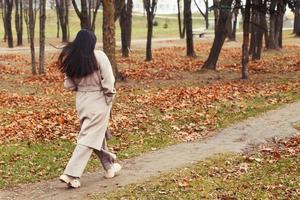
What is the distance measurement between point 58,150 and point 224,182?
11.0ft

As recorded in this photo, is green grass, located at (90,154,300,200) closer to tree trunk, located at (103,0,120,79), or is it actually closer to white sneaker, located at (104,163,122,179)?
white sneaker, located at (104,163,122,179)

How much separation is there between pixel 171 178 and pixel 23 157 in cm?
285

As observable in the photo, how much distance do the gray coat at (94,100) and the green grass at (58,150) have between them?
1.28 m

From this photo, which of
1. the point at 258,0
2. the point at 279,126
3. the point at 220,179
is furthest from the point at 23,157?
the point at 258,0

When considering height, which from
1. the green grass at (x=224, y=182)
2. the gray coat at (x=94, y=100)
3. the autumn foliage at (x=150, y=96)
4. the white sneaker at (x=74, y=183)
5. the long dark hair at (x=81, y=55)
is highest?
the long dark hair at (x=81, y=55)

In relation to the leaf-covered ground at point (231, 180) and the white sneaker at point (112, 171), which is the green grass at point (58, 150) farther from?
the leaf-covered ground at point (231, 180)

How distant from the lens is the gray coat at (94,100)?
7.60 meters

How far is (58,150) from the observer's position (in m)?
10.1

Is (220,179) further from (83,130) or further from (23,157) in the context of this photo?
(23,157)

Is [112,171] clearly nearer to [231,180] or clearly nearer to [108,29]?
[231,180]

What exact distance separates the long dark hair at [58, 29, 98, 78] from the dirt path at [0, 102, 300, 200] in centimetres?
160

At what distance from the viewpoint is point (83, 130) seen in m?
7.63

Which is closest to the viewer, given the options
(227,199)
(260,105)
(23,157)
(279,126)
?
(227,199)

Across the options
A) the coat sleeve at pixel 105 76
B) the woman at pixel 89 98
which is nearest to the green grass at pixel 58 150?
the woman at pixel 89 98
